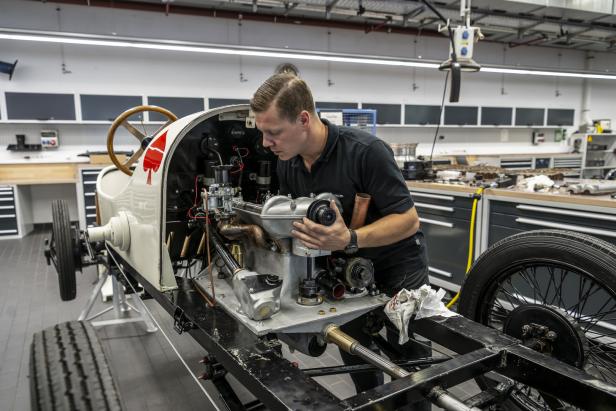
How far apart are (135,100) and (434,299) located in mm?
6213

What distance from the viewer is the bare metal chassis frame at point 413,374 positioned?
0.71m

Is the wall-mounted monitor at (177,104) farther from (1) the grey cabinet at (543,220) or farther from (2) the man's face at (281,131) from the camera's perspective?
(2) the man's face at (281,131)

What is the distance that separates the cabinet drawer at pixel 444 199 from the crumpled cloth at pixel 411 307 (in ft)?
6.90

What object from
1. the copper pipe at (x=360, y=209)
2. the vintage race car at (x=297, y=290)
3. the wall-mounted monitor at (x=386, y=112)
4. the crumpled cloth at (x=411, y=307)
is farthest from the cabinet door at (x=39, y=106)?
the crumpled cloth at (x=411, y=307)

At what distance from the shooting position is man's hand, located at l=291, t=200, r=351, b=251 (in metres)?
0.98

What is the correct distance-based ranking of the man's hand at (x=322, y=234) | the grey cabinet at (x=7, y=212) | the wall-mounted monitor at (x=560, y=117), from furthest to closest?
1. the wall-mounted monitor at (x=560, y=117)
2. the grey cabinet at (x=7, y=212)
3. the man's hand at (x=322, y=234)

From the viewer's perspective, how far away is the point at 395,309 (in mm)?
1021

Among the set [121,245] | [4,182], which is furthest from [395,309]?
[4,182]

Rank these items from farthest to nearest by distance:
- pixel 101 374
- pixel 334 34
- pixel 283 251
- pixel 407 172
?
pixel 334 34 < pixel 407 172 < pixel 283 251 < pixel 101 374

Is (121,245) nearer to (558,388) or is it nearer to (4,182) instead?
(558,388)

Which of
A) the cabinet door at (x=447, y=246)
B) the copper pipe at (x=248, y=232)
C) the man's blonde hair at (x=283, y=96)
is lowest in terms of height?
the cabinet door at (x=447, y=246)

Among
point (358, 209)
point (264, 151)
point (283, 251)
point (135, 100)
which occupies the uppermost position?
point (135, 100)

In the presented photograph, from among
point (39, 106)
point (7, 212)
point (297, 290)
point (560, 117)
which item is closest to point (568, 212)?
point (297, 290)

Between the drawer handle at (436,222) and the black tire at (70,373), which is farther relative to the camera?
the drawer handle at (436,222)
